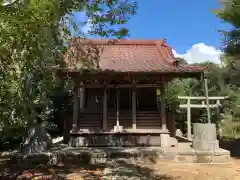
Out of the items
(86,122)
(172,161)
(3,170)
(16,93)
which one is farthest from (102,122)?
(16,93)

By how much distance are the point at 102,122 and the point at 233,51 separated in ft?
21.5

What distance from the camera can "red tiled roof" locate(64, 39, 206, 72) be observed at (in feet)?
34.3

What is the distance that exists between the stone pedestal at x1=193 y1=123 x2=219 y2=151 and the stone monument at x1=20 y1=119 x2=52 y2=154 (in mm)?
5789

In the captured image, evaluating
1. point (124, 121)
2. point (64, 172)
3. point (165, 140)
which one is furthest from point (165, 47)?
point (64, 172)

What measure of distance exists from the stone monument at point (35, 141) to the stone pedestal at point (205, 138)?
5.79 m

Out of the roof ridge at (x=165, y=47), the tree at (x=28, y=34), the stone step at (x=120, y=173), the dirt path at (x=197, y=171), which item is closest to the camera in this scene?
the tree at (x=28, y=34)

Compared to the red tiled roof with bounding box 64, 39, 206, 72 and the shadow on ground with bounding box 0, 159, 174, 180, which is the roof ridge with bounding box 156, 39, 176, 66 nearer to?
the red tiled roof with bounding box 64, 39, 206, 72

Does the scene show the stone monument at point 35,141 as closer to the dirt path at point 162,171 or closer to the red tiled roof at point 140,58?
the dirt path at point 162,171

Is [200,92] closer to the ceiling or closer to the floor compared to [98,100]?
closer to the ceiling

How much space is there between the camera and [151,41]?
47.8 feet

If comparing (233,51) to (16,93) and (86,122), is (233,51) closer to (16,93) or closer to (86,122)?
(86,122)

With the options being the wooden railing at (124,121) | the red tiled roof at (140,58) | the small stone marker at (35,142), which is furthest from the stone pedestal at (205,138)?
the small stone marker at (35,142)

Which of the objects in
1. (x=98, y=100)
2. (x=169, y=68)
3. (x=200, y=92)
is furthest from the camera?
(x=200, y=92)

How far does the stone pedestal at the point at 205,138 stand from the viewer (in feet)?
30.9
